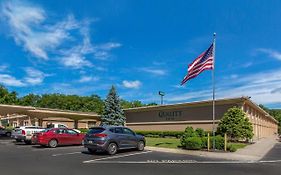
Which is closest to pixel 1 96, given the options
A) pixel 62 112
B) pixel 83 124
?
pixel 83 124

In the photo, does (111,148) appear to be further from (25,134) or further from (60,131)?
(25,134)

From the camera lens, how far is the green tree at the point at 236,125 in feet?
100

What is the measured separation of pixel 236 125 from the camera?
100 ft

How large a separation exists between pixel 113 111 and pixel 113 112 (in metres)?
0.18

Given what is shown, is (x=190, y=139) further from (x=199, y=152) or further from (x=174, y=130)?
(x=174, y=130)

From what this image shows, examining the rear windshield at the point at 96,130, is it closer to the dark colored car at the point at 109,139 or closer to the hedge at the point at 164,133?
the dark colored car at the point at 109,139

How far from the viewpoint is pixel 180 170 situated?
13523 millimetres

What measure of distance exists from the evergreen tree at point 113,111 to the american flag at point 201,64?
30644 millimetres

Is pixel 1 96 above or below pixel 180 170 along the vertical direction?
above

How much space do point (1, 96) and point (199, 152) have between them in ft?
252

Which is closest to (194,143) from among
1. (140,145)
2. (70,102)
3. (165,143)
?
(140,145)

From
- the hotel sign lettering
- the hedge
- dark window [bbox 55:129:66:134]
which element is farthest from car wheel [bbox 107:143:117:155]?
the hotel sign lettering

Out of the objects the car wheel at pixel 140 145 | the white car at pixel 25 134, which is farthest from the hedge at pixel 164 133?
the car wheel at pixel 140 145

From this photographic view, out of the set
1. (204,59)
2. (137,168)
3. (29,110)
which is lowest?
(137,168)
